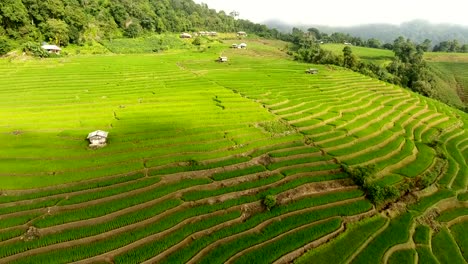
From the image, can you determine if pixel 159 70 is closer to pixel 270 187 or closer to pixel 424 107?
pixel 270 187

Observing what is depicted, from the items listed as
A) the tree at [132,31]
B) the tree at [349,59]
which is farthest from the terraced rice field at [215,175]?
the tree at [132,31]

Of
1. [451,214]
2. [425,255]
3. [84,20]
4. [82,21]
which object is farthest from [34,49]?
[451,214]

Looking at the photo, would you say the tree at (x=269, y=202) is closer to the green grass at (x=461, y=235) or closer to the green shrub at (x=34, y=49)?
the green grass at (x=461, y=235)

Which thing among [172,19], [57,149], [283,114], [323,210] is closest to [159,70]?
[283,114]

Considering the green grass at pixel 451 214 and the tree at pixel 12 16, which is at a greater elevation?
the tree at pixel 12 16

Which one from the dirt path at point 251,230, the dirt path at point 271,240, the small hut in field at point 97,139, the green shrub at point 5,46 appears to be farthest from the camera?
the green shrub at point 5,46

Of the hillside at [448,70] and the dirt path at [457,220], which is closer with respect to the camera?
the dirt path at [457,220]

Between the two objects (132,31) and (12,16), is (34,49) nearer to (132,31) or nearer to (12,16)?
(12,16)

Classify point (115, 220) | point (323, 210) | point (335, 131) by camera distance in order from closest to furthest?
point (115, 220) → point (323, 210) → point (335, 131)
